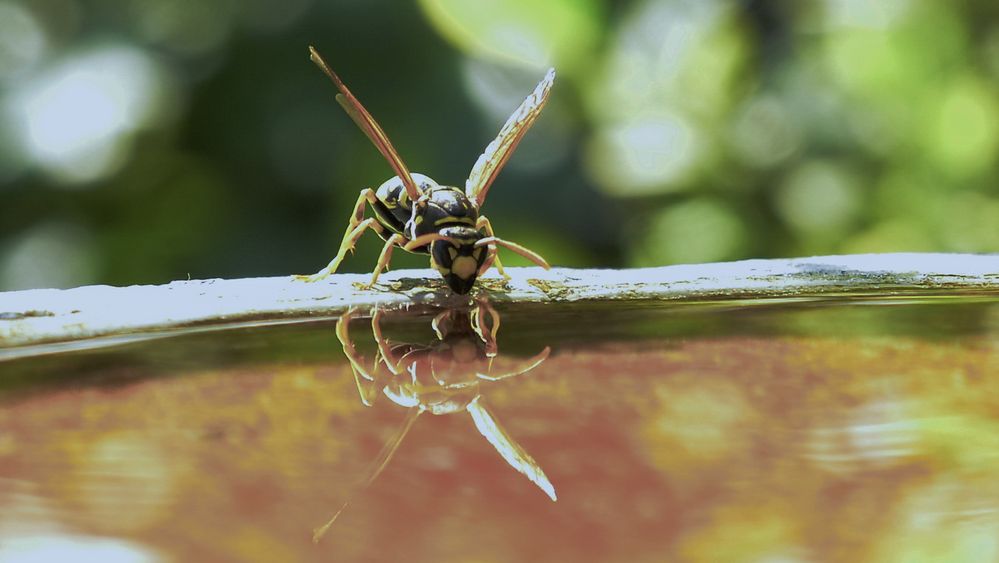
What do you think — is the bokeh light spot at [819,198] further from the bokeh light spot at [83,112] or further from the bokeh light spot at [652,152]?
the bokeh light spot at [83,112]

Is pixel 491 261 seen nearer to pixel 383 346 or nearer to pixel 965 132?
pixel 383 346

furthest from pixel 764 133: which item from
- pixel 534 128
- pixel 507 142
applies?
pixel 507 142

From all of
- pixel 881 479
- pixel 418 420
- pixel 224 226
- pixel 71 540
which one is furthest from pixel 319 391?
pixel 224 226

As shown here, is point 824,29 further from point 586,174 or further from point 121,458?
point 121,458

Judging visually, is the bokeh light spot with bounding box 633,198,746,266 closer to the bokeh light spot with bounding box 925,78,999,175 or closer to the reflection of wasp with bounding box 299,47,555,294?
the bokeh light spot with bounding box 925,78,999,175

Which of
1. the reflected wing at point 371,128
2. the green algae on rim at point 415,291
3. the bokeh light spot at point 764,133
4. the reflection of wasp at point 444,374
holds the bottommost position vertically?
the reflection of wasp at point 444,374

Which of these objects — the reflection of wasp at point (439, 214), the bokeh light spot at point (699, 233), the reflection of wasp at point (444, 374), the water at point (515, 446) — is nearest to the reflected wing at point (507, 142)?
the reflection of wasp at point (439, 214)

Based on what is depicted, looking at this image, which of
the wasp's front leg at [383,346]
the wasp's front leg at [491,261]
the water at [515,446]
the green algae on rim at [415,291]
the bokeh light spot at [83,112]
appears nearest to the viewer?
the water at [515,446]
